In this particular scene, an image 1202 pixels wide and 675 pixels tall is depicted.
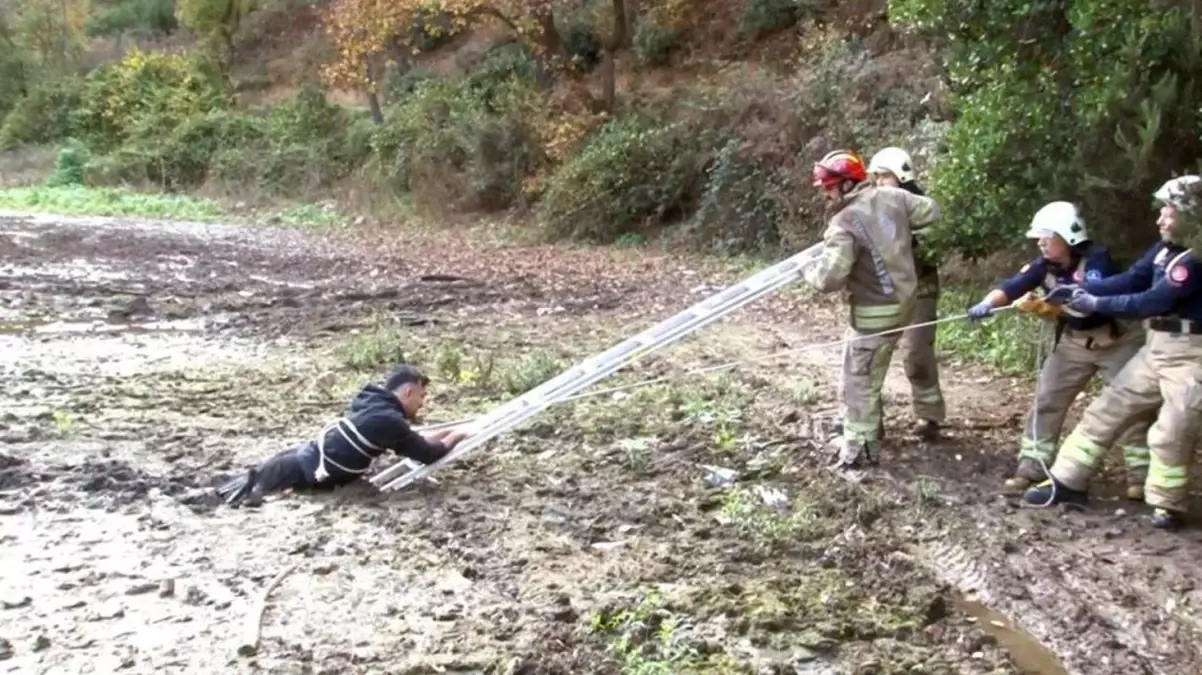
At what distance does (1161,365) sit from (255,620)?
471 centimetres

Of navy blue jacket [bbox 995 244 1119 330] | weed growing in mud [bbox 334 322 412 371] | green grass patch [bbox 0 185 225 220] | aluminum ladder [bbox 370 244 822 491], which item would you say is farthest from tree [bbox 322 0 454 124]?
navy blue jacket [bbox 995 244 1119 330]

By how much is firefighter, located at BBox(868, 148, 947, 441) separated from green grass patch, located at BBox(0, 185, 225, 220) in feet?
82.4

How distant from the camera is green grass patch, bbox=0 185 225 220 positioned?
100 ft

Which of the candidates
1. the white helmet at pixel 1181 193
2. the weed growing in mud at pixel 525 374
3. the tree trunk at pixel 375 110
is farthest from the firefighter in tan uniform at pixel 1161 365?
the tree trunk at pixel 375 110

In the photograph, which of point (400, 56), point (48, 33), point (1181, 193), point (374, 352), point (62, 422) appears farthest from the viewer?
point (48, 33)

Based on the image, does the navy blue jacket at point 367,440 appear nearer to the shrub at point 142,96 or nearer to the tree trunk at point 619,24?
the tree trunk at point 619,24

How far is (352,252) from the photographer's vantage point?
2212 cm

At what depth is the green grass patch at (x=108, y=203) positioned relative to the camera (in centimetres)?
3058

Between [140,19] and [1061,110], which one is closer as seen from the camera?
[1061,110]

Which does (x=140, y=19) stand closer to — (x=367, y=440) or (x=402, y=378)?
(x=402, y=378)

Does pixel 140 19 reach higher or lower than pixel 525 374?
higher

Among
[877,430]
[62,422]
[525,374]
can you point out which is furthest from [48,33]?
[877,430]

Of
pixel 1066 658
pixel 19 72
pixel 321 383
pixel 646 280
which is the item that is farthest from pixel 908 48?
pixel 19 72

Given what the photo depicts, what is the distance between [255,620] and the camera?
18.0ft
